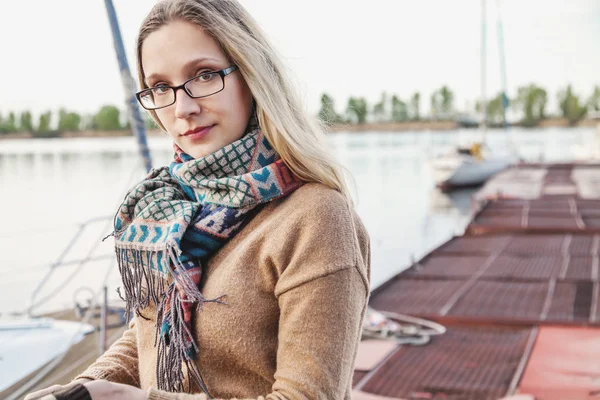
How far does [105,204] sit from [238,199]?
2674cm

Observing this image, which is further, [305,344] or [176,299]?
[176,299]

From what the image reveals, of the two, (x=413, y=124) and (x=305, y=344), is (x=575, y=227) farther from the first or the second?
(x=413, y=124)

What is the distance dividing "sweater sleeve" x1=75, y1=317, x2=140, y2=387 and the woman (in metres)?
0.05

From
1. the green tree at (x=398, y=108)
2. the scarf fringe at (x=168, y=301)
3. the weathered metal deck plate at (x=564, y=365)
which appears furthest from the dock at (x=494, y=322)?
the green tree at (x=398, y=108)

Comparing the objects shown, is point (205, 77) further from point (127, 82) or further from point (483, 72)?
point (483, 72)

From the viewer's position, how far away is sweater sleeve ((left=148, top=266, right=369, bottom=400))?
1054mm

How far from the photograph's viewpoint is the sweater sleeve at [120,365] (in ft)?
4.44

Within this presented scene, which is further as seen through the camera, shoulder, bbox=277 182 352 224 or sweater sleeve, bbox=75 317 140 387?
sweater sleeve, bbox=75 317 140 387

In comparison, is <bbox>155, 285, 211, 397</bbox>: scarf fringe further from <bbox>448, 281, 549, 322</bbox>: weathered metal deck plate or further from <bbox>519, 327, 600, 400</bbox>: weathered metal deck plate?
<bbox>448, 281, 549, 322</bbox>: weathered metal deck plate

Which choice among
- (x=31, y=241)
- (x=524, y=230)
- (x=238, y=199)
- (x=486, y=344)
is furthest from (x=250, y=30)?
(x=31, y=241)

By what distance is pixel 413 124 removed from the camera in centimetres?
9019

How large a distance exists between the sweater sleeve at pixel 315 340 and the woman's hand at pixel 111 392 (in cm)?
2

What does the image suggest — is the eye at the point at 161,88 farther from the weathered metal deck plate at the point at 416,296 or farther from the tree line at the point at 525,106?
the tree line at the point at 525,106

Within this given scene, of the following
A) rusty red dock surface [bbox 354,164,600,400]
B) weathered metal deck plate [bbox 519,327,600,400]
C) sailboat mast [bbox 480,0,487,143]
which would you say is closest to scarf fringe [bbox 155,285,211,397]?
rusty red dock surface [bbox 354,164,600,400]
